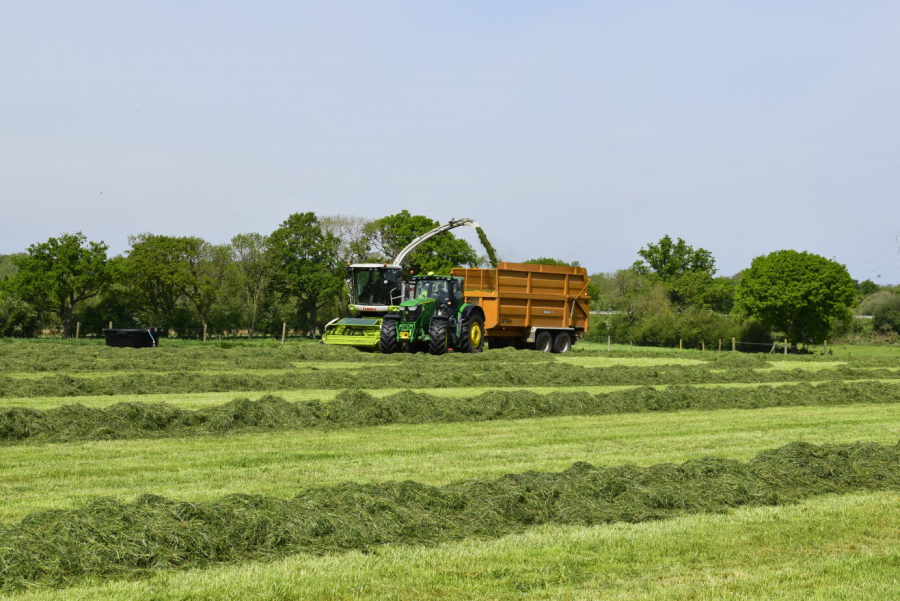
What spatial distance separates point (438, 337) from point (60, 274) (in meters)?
36.5

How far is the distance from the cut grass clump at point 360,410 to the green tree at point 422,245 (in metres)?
43.8

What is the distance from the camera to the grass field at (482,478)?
538 centimetres

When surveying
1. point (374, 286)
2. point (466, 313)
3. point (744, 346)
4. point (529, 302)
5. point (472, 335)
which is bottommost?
point (744, 346)

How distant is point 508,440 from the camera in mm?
11641

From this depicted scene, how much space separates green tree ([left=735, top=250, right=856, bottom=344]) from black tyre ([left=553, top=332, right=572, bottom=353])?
78.7 feet

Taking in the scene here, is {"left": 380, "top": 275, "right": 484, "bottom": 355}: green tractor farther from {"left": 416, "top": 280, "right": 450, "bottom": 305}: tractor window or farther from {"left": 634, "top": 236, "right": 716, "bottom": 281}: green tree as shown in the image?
{"left": 634, "top": 236, "right": 716, "bottom": 281}: green tree

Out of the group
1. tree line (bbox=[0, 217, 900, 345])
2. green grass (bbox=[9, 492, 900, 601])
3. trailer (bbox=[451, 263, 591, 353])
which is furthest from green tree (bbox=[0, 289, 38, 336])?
green grass (bbox=[9, 492, 900, 601])

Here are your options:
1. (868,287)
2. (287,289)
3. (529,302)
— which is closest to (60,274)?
(287,289)

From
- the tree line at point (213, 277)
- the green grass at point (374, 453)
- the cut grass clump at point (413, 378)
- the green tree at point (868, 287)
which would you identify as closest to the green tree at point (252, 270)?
the tree line at point (213, 277)

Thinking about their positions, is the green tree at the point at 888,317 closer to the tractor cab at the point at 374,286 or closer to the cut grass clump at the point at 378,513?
the tractor cab at the point at 374,286

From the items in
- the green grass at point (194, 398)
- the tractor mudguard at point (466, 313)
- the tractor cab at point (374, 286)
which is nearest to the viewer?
the green grass at point (194, 398)

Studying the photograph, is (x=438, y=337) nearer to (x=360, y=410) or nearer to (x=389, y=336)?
(x=389, y=336)

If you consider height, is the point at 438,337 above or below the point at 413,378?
above

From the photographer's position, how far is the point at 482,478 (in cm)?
848
